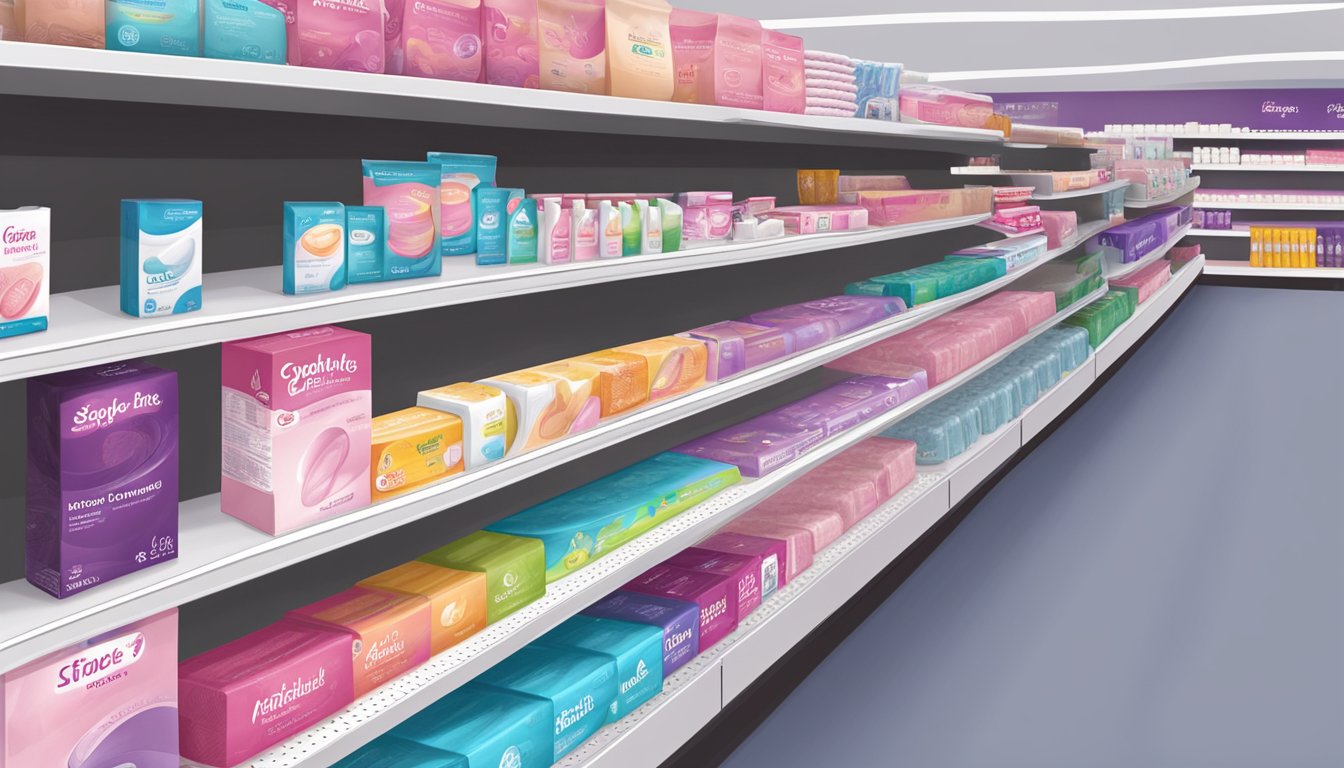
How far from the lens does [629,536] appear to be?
97.5 inches

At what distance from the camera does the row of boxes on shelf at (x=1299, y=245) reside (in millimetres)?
11953

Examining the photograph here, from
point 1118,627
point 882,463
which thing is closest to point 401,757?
point 882,463

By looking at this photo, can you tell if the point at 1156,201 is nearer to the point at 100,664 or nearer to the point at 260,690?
the point at 260,690

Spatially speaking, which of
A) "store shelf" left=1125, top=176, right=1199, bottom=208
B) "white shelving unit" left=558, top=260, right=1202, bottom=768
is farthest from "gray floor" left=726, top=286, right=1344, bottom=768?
"store shelf" left=1125, top=176, right=1199, bottom=208

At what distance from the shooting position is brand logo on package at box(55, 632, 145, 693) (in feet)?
4.34

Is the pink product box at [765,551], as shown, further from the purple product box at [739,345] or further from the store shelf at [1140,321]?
the store shelf at [1140,321]

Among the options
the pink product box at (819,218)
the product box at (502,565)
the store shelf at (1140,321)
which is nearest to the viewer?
the product box at (502,565)

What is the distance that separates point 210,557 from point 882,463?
106 inches

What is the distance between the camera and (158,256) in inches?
54.6

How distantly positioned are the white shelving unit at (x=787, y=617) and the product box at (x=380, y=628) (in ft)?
1.43

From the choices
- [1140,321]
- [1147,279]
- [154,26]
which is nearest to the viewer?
[154,26]

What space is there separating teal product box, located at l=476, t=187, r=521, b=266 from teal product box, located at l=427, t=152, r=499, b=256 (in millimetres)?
41

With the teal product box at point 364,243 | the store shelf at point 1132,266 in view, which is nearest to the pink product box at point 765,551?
the teal product box at point 364,243

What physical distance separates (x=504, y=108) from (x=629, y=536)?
100 centimetres
